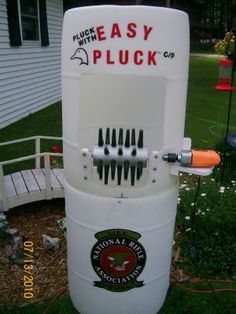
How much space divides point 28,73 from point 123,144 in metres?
7.79

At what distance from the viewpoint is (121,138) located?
6.83ft

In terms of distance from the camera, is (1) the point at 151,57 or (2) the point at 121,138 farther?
(2) the point at 121,138

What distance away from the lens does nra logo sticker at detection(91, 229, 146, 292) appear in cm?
236

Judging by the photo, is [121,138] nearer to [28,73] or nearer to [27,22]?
[28,73]

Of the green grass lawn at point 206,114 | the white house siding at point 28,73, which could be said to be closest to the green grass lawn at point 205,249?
the green grass lawn at point 206,114

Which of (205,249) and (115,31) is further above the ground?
(115,31)

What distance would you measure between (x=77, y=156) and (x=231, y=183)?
3.15 meters

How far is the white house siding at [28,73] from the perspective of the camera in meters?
7.86

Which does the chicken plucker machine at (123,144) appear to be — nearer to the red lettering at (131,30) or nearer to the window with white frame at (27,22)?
the red lettering at (131,30)

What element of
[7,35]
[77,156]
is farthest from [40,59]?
[77,156]
